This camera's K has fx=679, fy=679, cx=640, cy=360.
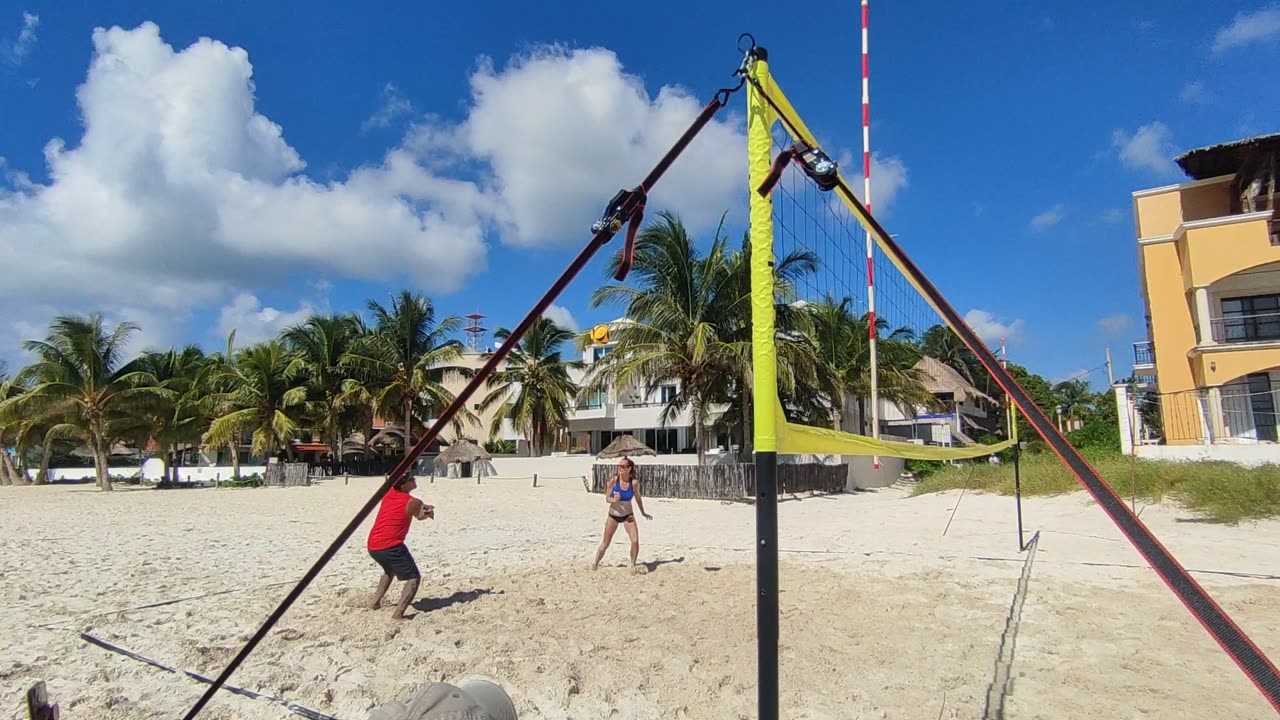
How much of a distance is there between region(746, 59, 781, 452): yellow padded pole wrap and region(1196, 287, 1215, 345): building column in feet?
71.1

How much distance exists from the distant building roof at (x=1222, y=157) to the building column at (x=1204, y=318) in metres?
3.83

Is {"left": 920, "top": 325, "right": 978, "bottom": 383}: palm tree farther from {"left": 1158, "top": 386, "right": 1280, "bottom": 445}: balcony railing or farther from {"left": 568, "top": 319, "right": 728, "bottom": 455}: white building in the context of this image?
{"left": 1158, "top": 386, "right": 1280, "bottom": 445}: balcony railing

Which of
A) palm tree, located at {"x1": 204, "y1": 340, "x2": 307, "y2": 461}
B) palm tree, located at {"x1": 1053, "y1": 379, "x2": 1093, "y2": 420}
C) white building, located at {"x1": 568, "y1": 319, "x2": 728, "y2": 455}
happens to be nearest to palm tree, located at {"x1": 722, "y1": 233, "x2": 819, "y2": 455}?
white building, located at {"x1": 568, "y1": 319, "x2": 728, "y2": 455}

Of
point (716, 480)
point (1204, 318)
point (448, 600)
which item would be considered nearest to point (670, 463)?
point (716, 480)

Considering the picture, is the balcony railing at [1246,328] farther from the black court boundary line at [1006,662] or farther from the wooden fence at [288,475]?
the wooden fence at [288,475]

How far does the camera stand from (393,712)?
153cm

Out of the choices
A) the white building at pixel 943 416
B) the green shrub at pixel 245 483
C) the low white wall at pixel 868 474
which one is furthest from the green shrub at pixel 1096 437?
the green shrub at pixel 245 483

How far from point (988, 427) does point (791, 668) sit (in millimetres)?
56388

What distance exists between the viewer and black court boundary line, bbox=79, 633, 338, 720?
3.76 metres

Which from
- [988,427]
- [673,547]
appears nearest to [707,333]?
[673,547]

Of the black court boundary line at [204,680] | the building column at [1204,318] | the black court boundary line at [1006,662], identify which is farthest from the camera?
the building column at [1204,318]

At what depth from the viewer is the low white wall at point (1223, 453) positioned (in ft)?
48.6

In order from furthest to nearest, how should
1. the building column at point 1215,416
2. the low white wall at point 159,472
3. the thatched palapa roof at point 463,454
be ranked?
the low white wall at point 159,472, the thatched palapa roof at point 463,454, the building column at point 1215,416

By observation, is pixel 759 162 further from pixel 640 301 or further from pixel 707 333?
pixel 640 301
